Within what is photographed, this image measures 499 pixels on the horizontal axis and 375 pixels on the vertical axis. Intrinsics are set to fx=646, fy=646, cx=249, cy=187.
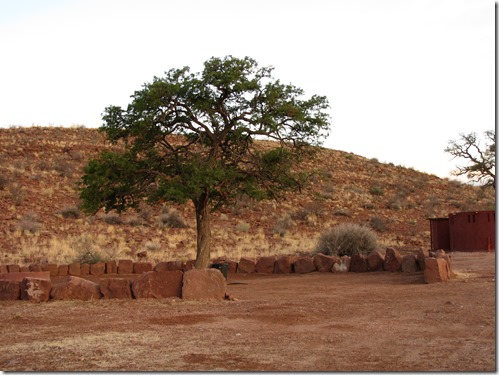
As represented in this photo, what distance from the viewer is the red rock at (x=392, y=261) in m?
19.2

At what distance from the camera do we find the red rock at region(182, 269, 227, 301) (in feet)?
44.2

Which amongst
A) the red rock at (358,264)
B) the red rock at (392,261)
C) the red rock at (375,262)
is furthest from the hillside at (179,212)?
the red rock at (392,261)

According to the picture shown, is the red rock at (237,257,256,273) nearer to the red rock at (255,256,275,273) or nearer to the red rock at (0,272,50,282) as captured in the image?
the red rock at (255,256,275,273)

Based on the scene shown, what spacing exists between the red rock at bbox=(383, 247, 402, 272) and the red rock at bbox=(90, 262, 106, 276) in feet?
30.5

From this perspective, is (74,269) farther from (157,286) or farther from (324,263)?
(157,286)

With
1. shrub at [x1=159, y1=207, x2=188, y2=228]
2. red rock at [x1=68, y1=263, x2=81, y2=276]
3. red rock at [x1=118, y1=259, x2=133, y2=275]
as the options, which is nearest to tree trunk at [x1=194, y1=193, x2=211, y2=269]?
red rock at [x1=118, y1=259, x2=133, y2=275]

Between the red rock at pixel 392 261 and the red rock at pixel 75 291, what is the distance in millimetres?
9279

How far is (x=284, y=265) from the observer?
20984 mm

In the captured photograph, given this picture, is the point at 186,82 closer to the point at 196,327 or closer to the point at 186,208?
the point at 196,327

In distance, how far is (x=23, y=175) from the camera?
41.6 m

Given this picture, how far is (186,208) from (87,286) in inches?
1097

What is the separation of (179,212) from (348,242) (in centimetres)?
1722

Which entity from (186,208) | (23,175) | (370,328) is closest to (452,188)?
(186,208)

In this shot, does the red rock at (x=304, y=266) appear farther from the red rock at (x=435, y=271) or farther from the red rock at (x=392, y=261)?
the red rock at (x=435, y=271)
